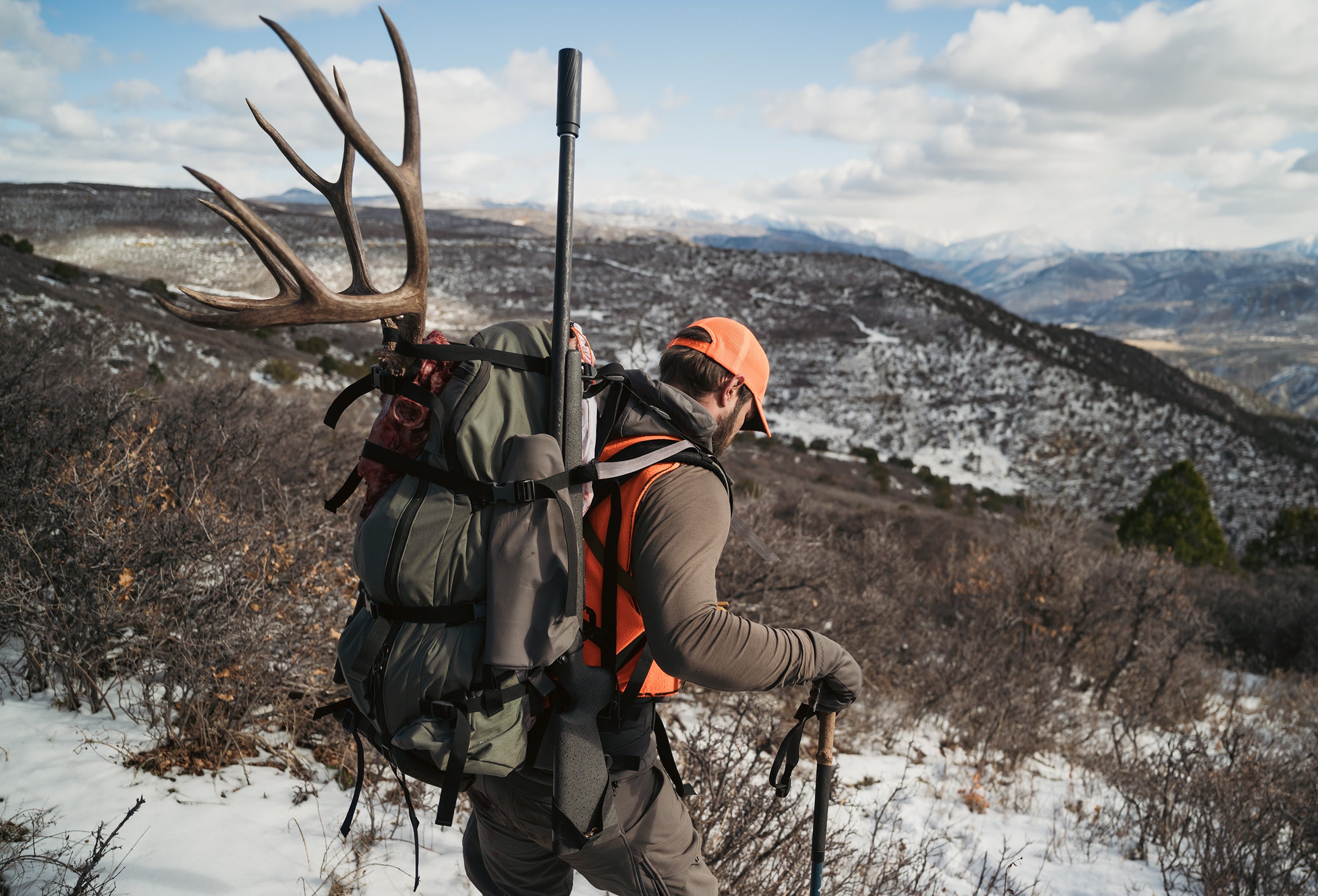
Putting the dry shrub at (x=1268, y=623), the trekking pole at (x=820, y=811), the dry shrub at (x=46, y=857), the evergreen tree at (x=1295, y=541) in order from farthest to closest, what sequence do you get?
the evergreen tree at (x=1295, y=541)
the dry shrub at (x=1268, y=623)
the dry shrub at (x=46, y=857)
the trekking pole at (x=820, y=811)

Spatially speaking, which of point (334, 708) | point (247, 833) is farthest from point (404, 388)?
point (247, 833)

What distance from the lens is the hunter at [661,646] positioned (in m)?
1.36

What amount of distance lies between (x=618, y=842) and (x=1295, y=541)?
1752 cm

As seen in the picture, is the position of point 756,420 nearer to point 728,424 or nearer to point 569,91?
point 728,424

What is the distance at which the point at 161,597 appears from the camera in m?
3.16

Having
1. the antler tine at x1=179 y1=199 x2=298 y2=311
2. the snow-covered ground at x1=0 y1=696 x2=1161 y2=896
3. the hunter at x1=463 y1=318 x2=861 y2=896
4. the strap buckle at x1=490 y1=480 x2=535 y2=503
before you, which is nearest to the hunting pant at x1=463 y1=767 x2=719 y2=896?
the hunter at x1=463 y1=318 x2=861 y2=896

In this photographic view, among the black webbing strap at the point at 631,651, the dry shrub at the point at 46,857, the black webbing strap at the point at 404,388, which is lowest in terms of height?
the dry shrub at the point at 46,857

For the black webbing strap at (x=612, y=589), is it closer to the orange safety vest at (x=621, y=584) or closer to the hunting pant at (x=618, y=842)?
the orange safety vest at (x=621, y=584)

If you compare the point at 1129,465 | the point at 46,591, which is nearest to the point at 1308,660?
the point at 46,591

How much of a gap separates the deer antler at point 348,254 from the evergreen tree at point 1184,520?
14.5 meters

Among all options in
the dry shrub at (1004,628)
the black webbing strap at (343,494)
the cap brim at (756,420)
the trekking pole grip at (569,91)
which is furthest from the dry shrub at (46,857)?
the dry shrub at (1004,628)

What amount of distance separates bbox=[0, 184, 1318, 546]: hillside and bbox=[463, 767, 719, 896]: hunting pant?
48.9ft

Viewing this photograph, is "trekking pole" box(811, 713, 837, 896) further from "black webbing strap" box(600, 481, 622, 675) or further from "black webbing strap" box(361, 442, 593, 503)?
"black webbing strap" box(361, 442, 593, 503)

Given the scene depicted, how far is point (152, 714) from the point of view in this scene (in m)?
2.85
